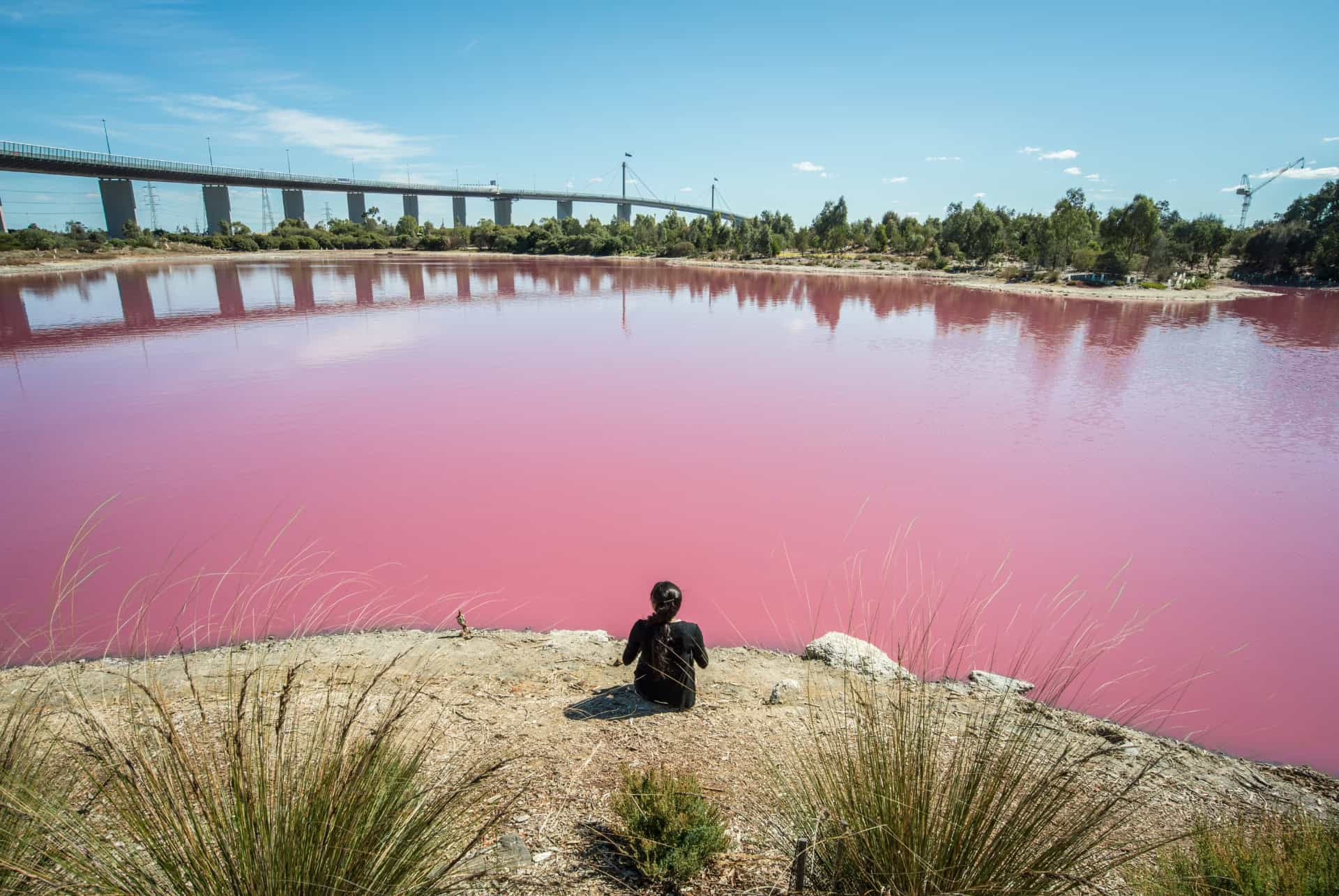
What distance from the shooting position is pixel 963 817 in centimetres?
189

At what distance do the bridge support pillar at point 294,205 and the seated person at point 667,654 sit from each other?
10145cm

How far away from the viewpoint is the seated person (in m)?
3.61

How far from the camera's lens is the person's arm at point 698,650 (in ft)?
11.9

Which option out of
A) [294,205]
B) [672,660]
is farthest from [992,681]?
[294,205]

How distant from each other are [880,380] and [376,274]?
40970mm

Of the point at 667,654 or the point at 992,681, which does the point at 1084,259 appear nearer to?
the point at 992,681

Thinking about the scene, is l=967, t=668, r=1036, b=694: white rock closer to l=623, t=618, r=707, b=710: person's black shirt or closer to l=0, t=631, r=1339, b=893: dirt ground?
l=0, t=631, r=1339, b=893: dirt ground

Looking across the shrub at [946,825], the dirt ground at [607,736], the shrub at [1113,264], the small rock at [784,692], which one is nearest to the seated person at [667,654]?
the dirt ground at [607,736]

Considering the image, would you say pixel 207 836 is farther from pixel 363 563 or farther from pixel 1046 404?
pixel 1046 404

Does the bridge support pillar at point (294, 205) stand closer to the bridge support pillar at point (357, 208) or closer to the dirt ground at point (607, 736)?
the bridge support pillar at point (357, 208)

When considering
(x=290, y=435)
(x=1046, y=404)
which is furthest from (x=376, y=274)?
(x=1046, y=404)

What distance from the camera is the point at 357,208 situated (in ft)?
316

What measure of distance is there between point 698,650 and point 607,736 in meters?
0.66

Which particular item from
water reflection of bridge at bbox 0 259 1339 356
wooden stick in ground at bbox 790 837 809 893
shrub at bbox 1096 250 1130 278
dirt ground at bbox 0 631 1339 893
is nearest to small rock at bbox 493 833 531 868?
dirt ground at bbox 0 631 1339 893
